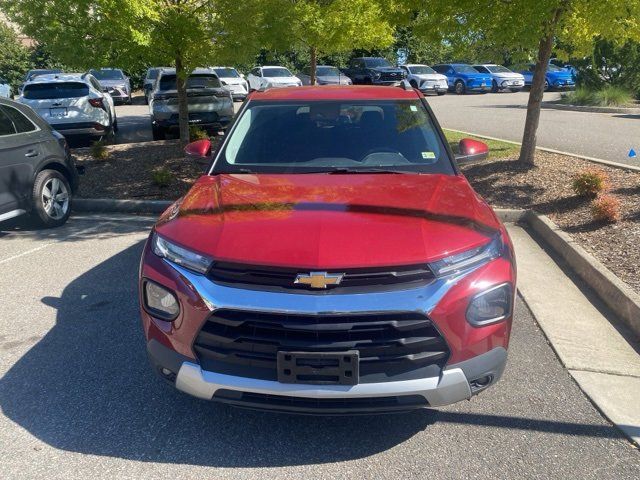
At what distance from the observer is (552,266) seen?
5758 millimetres

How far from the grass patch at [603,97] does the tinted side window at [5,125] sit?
64.5ft

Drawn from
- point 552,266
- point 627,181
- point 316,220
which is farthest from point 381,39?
point 316,220


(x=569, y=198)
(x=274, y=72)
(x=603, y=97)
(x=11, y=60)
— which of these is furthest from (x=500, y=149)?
(x=11, y=60)

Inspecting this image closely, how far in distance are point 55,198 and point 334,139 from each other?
15.5 feet

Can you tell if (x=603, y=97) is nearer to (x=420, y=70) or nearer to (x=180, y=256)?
(x=420, y=70)

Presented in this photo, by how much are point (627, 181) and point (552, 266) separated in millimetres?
2915

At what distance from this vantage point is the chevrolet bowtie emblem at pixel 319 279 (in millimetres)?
2670

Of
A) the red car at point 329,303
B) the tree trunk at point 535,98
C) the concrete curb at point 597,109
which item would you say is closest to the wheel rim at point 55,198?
the red car at point 329,303

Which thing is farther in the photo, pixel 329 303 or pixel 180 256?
pixel 180 256

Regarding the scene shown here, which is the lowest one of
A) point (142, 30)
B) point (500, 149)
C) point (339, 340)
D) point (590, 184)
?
point (500, 149)

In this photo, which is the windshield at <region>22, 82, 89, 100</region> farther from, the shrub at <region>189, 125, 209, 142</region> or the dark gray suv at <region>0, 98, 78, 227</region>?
the dark gray suv at <region>0, 98, 78, 227</region>

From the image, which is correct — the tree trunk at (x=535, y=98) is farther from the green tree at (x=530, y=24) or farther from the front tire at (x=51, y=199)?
the front tire at (x=51, y=199)

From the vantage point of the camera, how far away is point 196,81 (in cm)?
1324

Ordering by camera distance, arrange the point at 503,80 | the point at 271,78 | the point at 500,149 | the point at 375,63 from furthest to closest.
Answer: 1. the point at 503,80
2. the point at 375,63
3. the point at 271,78
4. the point at 500,149
